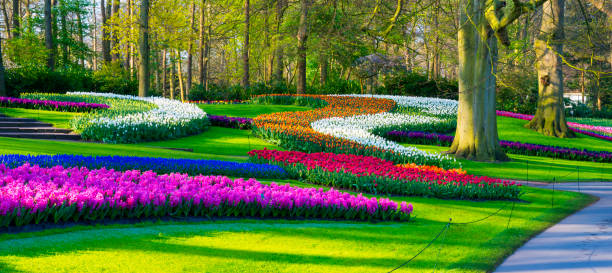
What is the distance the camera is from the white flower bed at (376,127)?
39.3ft

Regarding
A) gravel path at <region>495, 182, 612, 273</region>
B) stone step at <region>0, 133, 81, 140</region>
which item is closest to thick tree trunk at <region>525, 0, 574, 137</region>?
gravel path at <region>495, 182, 612, 273</region>

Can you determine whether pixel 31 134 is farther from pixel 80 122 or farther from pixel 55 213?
pixel 55 213

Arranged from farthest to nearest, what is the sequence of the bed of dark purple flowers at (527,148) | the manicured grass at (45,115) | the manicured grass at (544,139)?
the manicured grass at (544,139)
the bed of dark purple flowers at (527,148)
the manicured grass at (45,115)

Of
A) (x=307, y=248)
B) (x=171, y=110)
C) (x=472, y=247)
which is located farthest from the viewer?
(x=171, y=110)

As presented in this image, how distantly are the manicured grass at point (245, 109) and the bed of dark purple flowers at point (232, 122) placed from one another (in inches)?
77.9

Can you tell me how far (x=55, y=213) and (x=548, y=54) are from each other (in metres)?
20.6

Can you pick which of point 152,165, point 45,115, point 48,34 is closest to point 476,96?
point 152,165

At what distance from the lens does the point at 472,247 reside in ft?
19.2

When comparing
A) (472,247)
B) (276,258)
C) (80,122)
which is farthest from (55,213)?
(80,122)

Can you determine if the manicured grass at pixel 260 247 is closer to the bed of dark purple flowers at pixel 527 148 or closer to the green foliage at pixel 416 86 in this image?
the bed of dark purple flowers at pixel 527 148

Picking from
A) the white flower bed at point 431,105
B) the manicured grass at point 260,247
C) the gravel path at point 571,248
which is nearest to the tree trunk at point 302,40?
the white flower bed at point 431,105

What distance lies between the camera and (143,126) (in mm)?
14539

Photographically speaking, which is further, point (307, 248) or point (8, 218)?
point (307, 248)

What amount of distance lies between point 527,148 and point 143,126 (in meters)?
12.4
